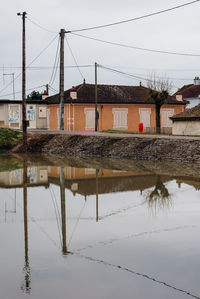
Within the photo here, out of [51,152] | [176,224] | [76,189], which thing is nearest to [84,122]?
[51,152]

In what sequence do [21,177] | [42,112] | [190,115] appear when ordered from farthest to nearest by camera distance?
1. [42,112]
2. [190,115]
3. [21,177]

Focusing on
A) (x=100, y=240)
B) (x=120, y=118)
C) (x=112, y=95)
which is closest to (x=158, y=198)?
(x=100, y=240)

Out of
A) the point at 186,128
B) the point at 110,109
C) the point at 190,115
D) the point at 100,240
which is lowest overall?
the point at 100,240

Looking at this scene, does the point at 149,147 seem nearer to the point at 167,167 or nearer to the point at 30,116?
the point at 167,167

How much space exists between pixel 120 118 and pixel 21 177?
28.0 meters

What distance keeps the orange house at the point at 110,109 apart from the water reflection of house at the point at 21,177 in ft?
73.6

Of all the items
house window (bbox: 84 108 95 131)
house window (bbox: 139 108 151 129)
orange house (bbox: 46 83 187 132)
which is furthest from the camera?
house window (bbox: 139 108 151 129)

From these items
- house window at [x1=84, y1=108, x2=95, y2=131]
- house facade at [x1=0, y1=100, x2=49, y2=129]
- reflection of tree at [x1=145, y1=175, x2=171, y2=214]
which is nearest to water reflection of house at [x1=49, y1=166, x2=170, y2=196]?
reflection of tree at [x1=145, y1=175, x2=171, y2=214]

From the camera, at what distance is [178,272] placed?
6340 mm

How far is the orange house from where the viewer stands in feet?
142

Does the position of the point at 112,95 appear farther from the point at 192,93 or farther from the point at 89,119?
the point at 192,93

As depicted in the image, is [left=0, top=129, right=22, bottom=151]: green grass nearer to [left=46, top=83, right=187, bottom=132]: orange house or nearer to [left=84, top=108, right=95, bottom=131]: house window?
[left=46, top=83, right=187, bottom=132]: orange house

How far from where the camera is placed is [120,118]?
1763 inches

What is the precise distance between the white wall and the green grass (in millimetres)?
11985
